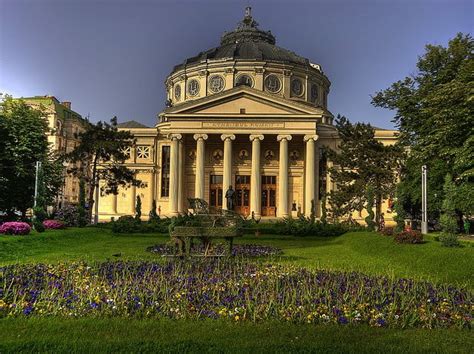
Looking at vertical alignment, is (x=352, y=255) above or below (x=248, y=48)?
below

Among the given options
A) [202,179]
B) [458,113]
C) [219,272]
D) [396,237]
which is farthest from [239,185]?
[219,272]

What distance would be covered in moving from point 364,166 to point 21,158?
89.0ft

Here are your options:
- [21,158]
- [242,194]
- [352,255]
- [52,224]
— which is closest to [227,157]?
[242,194]

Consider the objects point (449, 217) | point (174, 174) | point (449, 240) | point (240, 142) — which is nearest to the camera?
point (449, 240)

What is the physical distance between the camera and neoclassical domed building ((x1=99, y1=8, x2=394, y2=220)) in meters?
52.3

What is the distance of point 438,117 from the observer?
27.9m

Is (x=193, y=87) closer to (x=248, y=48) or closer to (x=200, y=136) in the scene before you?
(x=248, y=48)

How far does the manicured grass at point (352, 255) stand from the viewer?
14.2m

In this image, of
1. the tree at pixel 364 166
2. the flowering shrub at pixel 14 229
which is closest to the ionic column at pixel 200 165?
the tree at pixel 364 166

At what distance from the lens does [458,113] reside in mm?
25859

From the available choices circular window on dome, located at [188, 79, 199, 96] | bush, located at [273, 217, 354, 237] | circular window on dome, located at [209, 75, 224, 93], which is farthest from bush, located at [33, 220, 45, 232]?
circular window on dome, located at [188, 79, 199, 96]

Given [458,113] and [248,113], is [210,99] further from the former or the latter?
[458,113]

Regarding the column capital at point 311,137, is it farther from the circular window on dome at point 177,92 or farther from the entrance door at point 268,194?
the circular window on dome at point 177,92

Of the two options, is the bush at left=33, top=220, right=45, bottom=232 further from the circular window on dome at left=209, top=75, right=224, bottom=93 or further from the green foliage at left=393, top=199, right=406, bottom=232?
the circular window on dome at left=209, top=75, right=224, bottom=93
